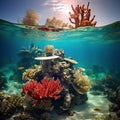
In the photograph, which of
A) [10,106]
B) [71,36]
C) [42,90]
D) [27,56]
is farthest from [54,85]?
[71,36]

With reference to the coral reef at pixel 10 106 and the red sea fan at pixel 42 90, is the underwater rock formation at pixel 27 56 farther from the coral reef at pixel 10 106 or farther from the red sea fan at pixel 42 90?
the red sea fan at pixel 42 90

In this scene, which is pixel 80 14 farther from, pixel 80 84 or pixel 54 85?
pixel 54 85

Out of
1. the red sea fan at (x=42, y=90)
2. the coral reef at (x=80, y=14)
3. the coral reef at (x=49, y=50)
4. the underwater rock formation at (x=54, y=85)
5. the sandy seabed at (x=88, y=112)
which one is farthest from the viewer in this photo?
the coral reef at (x=80, y=14)

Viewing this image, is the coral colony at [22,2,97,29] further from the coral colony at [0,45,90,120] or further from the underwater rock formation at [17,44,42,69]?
the coral colony at [0,45,90,120]

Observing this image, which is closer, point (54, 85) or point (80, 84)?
point (54, 85)

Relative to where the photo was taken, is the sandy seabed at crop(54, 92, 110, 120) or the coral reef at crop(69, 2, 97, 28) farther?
the coral reef at crop(69, 2, 97, 28)

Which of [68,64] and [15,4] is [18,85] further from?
[15,4]

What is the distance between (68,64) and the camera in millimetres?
10383

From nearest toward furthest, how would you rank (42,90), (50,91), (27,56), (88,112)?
1. (42,90)
2. (50,91)
3. (88,112)
4. (27,56)

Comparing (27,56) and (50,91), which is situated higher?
(27,56)

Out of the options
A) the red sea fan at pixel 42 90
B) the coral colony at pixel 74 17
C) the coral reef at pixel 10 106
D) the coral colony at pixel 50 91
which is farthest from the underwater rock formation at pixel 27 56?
the red sea fan at pixel 42 90

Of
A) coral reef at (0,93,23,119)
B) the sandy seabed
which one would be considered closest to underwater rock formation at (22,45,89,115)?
the sandy seabed

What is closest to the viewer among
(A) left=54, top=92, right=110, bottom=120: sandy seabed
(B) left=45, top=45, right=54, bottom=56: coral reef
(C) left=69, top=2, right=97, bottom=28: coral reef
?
(A) left=54, top=92, right=110, bottom=120: sandy seabed

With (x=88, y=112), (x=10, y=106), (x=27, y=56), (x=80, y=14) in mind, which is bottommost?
(x=88, y=112)
